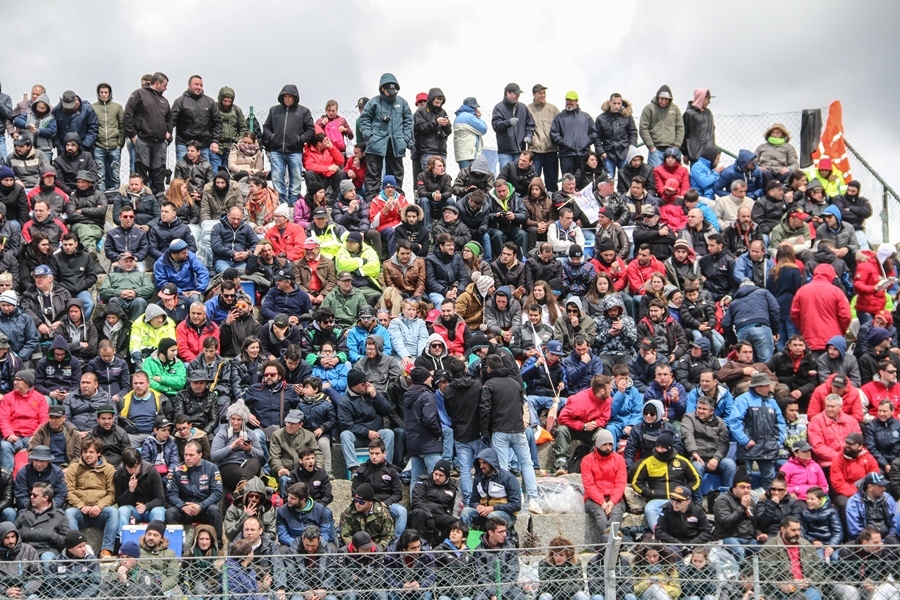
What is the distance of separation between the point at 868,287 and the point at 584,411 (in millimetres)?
5184

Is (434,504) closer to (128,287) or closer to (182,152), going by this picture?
(128,287)

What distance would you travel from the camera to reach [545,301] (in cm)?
1639

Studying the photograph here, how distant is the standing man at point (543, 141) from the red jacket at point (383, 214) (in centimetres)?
262

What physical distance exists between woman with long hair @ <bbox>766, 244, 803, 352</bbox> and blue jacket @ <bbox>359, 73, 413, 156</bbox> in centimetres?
562

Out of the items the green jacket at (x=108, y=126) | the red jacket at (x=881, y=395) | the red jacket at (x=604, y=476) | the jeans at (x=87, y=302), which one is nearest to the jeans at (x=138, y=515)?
the jeans at (x=87, y=302)

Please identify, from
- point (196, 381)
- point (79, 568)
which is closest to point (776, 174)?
point (196, 381)

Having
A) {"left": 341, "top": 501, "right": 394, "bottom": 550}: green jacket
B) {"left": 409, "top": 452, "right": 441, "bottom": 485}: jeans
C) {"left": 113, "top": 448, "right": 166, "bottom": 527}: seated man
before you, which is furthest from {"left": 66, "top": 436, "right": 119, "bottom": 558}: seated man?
{"left": 409, "top": 452, "right": 441, "bottom": 485}: jeans

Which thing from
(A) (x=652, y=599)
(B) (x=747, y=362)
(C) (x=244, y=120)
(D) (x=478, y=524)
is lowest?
(A) (x=652, y=599)

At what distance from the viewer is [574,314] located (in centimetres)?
1614

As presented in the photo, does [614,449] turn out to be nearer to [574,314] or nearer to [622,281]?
[574,314]

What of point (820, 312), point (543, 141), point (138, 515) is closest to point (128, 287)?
point (138, 515)

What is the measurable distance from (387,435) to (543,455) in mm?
1827

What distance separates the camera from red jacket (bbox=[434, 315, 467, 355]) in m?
15.7

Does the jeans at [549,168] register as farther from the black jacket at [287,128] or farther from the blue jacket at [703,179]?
the black jacket at [287,128]
